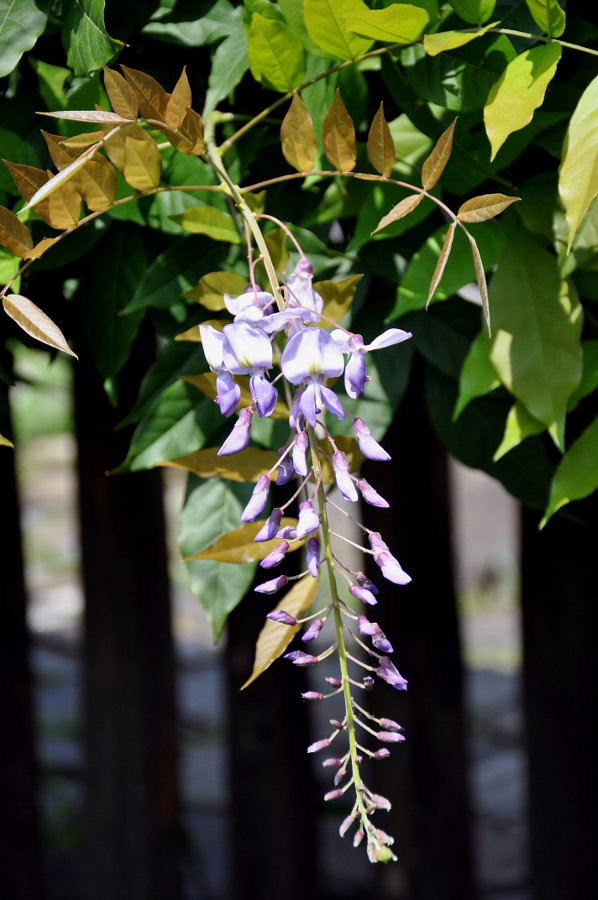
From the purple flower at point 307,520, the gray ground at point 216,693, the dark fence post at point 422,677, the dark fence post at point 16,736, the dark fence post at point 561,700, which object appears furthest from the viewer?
the gray ground at point 216,693

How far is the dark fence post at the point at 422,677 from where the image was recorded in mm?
1157

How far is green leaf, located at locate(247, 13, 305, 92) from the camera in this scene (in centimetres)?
52

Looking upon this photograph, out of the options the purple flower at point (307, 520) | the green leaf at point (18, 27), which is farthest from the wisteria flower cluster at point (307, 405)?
the green leaf at point (18, 27)

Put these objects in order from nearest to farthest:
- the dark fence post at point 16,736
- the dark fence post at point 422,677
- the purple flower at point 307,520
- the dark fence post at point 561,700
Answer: the purple flower at point 307,520 → the dark fence post at point 561,700 → the dark fence post at point 422,677 → the dark fence post at point 16,736

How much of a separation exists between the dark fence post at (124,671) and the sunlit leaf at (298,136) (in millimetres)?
807

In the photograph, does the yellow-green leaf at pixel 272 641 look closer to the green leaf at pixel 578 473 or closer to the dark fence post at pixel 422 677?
the green leaf at pixel 578 473

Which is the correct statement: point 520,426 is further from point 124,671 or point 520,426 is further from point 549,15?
point 124,671

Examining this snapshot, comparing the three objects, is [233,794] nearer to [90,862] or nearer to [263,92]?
[90,862]

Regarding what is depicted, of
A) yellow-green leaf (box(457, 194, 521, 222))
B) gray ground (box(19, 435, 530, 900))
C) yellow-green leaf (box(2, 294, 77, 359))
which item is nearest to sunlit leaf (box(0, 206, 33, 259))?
yellow-green leaf (box(2, 294, 77, 359))

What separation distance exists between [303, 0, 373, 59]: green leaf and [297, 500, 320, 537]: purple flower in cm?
27

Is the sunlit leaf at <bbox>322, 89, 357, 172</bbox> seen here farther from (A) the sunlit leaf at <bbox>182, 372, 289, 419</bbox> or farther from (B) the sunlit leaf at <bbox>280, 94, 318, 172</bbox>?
(A) the sunlit leaf at <bbox>182, 372, 289, 419</bbox>

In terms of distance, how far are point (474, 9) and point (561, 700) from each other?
2.32 ft

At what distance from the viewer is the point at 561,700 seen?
95 centimetres

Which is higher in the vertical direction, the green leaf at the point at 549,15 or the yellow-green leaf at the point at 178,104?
the green leaf at the point at 549,15
